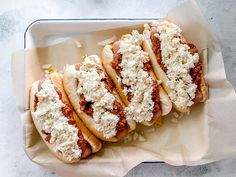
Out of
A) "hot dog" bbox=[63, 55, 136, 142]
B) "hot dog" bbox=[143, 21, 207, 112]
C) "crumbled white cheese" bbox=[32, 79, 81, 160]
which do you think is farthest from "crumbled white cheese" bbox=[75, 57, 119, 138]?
"hot dog" bbox=[143, 21, 207, 112]

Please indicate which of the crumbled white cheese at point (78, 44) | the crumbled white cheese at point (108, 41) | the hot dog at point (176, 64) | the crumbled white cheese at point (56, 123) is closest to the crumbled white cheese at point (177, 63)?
the hot dog at point (176, 64)

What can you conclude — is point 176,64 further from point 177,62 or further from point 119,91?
point 119,91

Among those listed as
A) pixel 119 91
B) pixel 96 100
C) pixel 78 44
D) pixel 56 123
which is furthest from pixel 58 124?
pixel 78 44

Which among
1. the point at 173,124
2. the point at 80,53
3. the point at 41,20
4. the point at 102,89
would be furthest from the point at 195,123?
the point at 41,20

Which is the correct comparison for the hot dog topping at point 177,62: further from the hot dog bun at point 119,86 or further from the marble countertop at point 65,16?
the marble countertop at point 65,16

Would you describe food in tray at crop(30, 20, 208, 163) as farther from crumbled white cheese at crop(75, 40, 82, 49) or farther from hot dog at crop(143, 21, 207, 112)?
crumbled white cheese at crop(75, 40, 82, 49)
